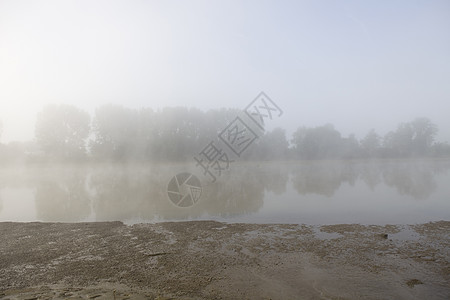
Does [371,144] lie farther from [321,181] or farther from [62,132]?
[62,132]

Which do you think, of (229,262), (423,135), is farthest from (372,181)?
(423,135)

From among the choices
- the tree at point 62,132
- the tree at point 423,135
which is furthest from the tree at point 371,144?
the tree at point 62,132

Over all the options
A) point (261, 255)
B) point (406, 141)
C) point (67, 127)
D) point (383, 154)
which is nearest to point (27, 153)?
point (67, 127)

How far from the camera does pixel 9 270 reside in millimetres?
5262

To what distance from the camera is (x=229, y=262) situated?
5527 mm

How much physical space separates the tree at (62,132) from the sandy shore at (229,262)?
143ft

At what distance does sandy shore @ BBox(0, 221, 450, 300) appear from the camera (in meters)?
4.32

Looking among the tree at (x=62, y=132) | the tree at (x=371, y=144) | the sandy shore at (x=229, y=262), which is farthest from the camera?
the tree at (x=371, y=144)

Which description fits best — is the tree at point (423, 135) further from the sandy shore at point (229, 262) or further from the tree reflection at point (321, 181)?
the sandy shore at point (229, 262)

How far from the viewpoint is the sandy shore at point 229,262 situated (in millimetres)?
4316

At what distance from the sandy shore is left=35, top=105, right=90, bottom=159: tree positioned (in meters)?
43.7

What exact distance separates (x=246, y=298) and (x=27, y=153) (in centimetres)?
5387

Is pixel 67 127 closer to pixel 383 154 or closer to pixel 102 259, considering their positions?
pixel 102 259

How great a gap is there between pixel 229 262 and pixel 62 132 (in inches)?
2012
